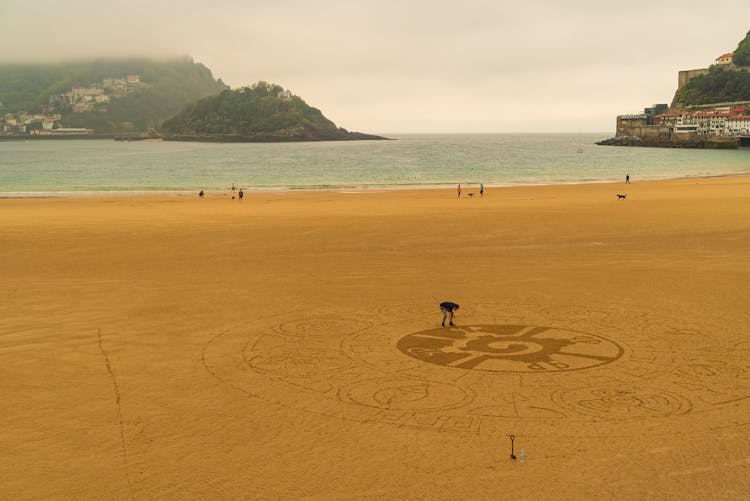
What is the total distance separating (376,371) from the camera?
11750mm

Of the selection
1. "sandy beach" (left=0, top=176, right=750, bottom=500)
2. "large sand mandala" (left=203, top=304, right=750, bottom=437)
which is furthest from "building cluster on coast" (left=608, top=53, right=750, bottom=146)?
"large sand mandala" (left=203, top=304, right=750, bottom=437)

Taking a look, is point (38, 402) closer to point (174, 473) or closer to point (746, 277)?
point (174, 473)

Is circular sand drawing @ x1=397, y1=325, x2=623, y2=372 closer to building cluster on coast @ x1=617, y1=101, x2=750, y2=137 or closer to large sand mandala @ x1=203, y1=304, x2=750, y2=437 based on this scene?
large sand mandala @ x1=203, y1=304, x2=750, y2=437

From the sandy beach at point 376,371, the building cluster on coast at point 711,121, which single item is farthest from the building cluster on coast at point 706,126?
the sandy beach at point 376,371

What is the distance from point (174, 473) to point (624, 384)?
24.2ft

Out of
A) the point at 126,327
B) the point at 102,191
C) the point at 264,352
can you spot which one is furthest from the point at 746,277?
the point at 102,191

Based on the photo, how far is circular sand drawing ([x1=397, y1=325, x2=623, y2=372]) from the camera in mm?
12102

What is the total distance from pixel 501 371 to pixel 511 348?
142 centimetres

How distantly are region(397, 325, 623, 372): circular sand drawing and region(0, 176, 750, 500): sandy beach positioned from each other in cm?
6

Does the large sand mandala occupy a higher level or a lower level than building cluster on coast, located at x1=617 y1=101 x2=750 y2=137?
lower

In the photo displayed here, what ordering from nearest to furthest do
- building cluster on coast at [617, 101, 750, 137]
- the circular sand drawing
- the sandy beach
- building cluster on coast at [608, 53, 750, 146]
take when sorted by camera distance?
the sandy beach → the circular sand drawing → building cluster on coast at [608, 53, 750, 146] → building cluster on coast at [617, 101, 750, 137]

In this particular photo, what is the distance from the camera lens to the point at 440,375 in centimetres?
1155

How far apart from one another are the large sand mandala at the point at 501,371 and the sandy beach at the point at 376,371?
0.05 m

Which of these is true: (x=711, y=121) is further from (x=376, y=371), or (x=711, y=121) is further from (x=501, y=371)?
(x=376, y=371)
